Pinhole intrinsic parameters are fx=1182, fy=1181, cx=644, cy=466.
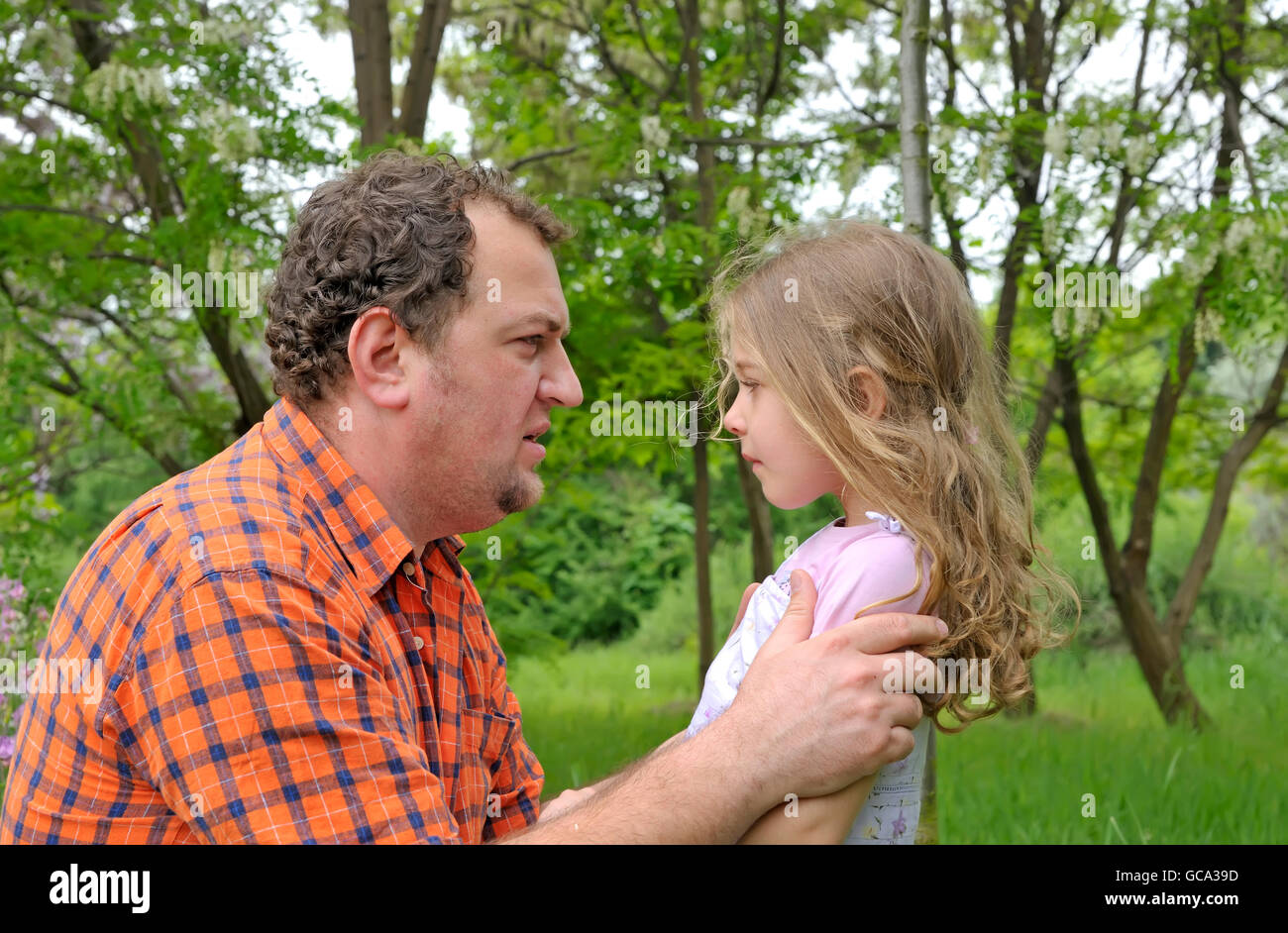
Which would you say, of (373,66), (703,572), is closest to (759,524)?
(703,572)

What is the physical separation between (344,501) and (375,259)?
0.44 metres

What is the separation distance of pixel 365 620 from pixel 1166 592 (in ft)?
32.8

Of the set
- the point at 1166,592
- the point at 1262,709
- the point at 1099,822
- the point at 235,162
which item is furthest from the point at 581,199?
the point at 1166,592

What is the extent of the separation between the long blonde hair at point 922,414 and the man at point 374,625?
0.20 meters

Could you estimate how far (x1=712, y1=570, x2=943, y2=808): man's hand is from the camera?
163cm

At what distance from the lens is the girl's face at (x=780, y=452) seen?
80.0 inches

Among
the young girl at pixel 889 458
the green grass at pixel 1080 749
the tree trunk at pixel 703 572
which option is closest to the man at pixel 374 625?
the young girl at pixel 889 458

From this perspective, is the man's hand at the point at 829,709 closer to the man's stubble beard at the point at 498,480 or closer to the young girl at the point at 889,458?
the young girl at the point at 889,458

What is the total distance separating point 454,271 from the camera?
197cm

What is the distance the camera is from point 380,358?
1.95m

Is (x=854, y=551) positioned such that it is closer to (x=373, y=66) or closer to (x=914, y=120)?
(x=914, y=120)

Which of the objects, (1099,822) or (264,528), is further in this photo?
(1099,822)
